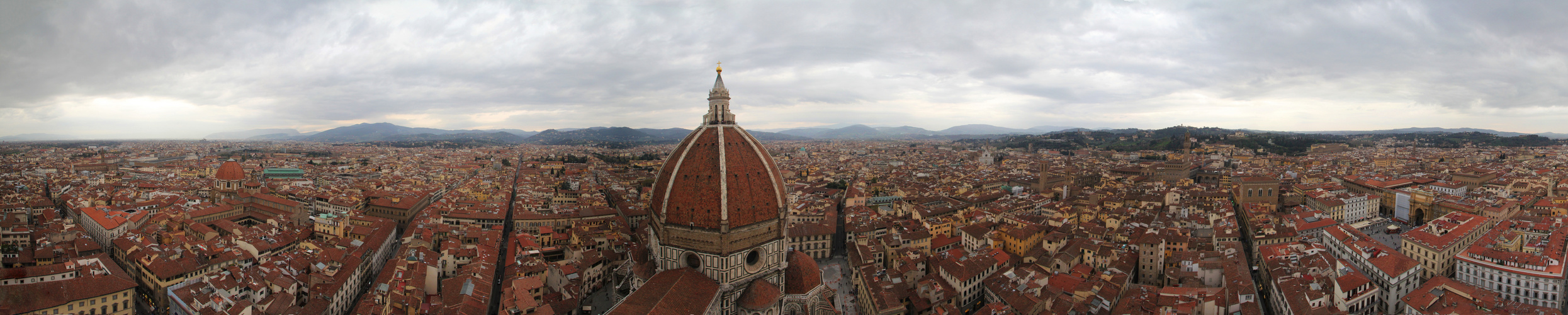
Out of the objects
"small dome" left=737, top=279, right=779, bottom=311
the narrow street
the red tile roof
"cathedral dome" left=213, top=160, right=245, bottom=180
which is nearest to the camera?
the red tile roof

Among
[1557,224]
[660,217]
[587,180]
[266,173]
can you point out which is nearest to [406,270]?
[660,217]

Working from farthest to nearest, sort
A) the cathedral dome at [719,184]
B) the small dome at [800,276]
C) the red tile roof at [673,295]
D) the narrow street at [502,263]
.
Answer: the narrow street at [502,263] → the small dome at [800,276] → the cathedral dome at [719,184] → the red tile roof at [673,295]

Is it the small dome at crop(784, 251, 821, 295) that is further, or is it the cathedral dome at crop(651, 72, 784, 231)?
the small dome at crop(784, 251, 821, 295)

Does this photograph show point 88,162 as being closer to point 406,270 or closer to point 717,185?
point 406,270

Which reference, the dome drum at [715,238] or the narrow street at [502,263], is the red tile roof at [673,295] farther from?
the narrow street at [502,263]

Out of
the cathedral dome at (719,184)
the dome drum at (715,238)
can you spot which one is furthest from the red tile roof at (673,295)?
the cathedral dome at (719,184)

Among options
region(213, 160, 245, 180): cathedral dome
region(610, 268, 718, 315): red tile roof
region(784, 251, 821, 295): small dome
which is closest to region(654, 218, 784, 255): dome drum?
region(610, 268, 718, 315): red tile roof

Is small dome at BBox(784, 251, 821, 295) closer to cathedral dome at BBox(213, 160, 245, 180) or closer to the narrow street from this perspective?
the narrow street
